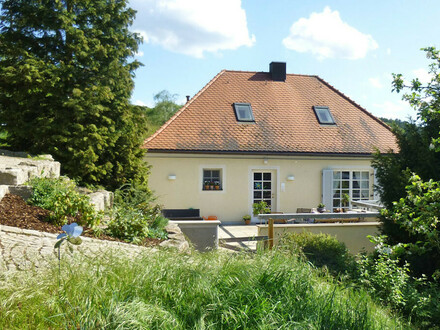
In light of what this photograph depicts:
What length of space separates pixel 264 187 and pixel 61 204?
1028 cm

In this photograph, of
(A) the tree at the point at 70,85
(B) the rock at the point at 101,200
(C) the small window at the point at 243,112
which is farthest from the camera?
(C) the small window at the point at 243,112

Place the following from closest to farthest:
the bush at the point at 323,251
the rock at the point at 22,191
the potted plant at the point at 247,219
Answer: the rock at the point at 22,191 → the bush at the point at 323,251 → the potted plant at the point at 247,219

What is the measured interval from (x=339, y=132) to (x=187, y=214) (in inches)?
326

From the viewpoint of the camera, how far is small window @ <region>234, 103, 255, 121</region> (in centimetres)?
1594

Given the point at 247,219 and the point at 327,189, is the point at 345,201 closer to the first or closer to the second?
the point at 327,189

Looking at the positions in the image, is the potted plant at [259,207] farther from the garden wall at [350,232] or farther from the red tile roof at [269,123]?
the garden wall at [350,232]

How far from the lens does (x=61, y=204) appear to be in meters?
5.73

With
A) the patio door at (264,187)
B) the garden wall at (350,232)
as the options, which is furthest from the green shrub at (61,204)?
the patio door at (264,187)

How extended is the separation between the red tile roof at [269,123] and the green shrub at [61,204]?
786 cm

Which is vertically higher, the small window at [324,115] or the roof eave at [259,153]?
the small window at [324,115]

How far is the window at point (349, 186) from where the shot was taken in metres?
15.8

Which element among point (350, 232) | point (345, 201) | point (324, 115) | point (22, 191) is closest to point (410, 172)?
point (350, 232)

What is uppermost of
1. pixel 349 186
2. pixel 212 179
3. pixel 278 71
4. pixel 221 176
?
pixel 278 71

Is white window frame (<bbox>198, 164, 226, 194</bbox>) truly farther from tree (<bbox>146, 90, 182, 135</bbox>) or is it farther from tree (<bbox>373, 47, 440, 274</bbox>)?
tree (<bbox>146, 90, 182, 135</bbox>)
